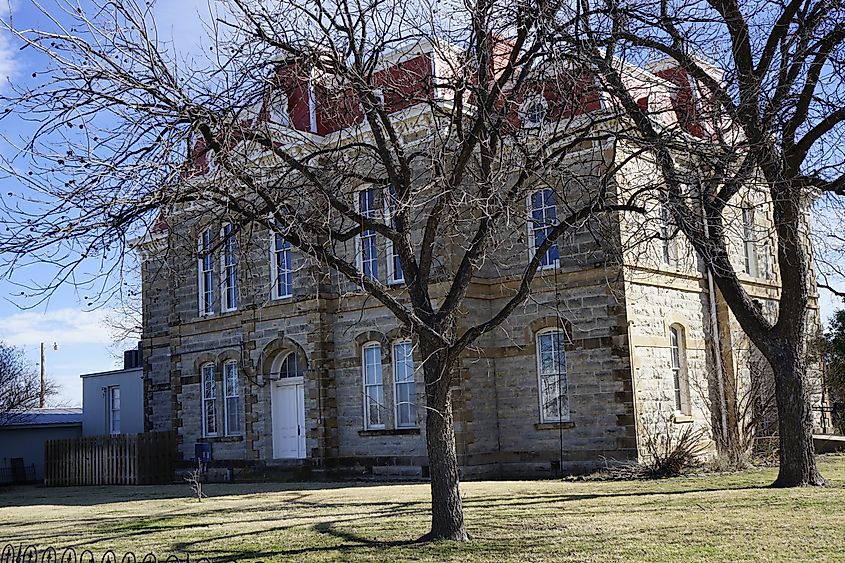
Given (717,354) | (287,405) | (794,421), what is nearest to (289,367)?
(287,405)

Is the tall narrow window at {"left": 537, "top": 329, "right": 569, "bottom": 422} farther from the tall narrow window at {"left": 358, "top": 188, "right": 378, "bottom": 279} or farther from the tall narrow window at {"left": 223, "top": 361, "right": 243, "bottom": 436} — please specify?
the tall narrow window at {"left": 223, "top": 361, "right": 243, "bottom": 436}

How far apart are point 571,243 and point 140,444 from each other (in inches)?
619

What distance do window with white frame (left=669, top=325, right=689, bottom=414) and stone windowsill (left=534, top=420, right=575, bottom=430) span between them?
307 cm

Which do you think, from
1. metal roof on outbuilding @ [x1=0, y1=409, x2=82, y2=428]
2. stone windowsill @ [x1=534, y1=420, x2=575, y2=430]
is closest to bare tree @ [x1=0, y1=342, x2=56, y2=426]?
metal roof on outbuilding @ [x1=0, y1=409, x2=82, y2=428]

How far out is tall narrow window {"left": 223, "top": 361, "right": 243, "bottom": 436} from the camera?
27.8 metres

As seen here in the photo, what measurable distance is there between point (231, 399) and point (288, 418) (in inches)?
108

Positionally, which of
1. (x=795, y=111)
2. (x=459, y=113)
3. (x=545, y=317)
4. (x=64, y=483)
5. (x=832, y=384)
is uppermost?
(x=795, y=111)

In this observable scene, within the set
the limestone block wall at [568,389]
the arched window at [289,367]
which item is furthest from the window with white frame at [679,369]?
the arched window at [289,367]

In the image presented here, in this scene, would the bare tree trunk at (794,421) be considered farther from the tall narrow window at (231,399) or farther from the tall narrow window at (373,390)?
the tall narrow window at (231,399)

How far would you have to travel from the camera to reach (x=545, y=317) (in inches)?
871

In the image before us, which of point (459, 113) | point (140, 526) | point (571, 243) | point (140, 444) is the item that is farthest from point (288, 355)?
point (459, 113)

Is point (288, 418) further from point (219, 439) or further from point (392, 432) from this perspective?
point (392, 432)

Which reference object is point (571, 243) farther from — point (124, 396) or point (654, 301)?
point (124, 396)

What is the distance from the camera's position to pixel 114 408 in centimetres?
3697
